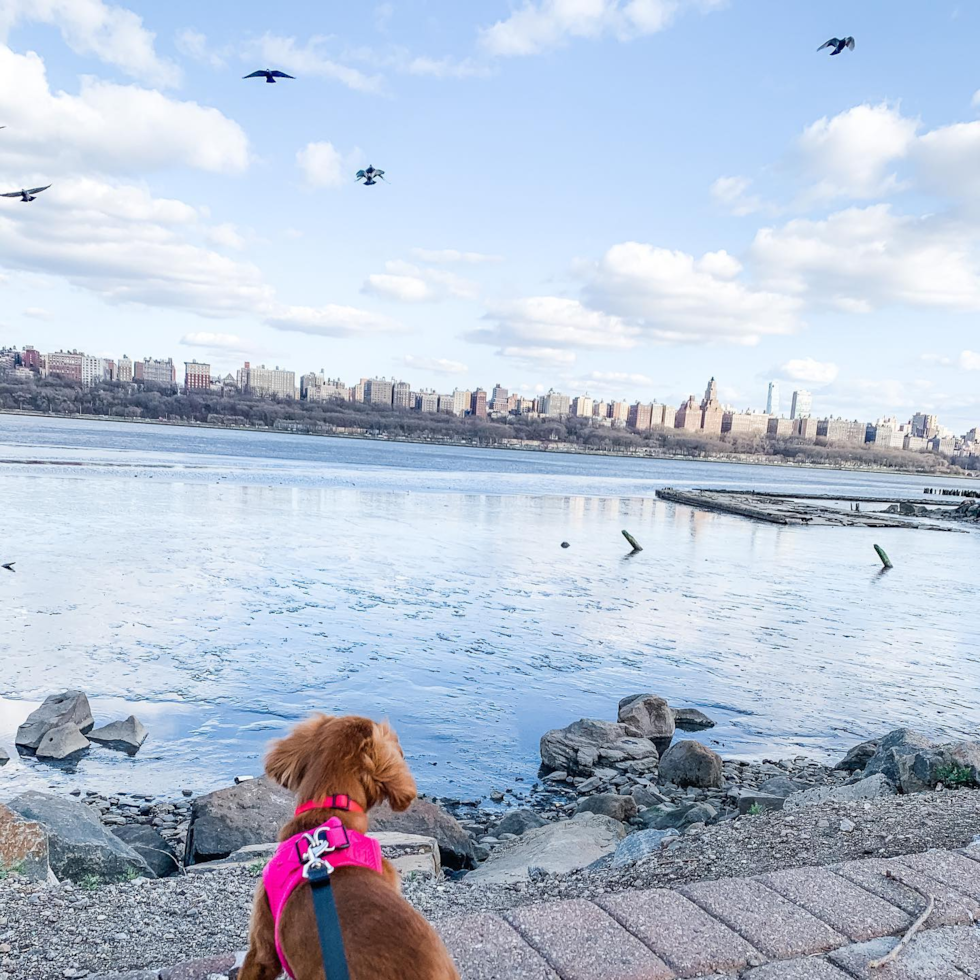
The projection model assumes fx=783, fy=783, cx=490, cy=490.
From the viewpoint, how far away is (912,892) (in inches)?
127

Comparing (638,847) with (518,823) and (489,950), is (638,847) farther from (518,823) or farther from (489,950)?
(489,950)

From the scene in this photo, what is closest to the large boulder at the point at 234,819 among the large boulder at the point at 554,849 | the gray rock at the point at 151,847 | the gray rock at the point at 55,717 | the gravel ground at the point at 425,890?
the gray rock at the point at 151,847

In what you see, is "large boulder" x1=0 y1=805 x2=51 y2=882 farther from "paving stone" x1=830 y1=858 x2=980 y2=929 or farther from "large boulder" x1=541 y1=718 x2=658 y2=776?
"large boulder" x1=541 y1=718 x2=658 y2=776

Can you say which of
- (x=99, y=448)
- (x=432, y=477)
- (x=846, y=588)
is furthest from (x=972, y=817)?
(x=99, y=448)

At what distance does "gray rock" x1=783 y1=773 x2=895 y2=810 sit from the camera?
6.05 metres

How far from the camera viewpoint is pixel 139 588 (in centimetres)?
1541

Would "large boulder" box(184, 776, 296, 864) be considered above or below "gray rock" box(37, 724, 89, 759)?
above

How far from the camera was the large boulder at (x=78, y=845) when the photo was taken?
4707 mm

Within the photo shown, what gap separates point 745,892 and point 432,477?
59693 mm

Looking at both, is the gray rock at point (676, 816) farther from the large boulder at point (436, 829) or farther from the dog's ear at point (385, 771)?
the dog's ear at point (385, 771)

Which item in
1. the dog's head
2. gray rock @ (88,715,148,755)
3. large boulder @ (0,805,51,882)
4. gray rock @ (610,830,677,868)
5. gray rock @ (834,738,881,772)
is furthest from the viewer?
gray rock @ (834,738,881,772)

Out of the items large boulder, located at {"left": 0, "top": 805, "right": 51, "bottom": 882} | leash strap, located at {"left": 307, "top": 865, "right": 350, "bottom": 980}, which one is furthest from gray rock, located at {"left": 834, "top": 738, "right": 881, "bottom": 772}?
leash strap, located at {"left": 307, "top": 865, "right": 350, "bottom": 980}

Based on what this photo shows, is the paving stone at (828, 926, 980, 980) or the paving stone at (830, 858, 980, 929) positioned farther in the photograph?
the paving stone at (830, 858, 980, 929)

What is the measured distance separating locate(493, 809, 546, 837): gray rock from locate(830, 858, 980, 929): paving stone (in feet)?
11.9
